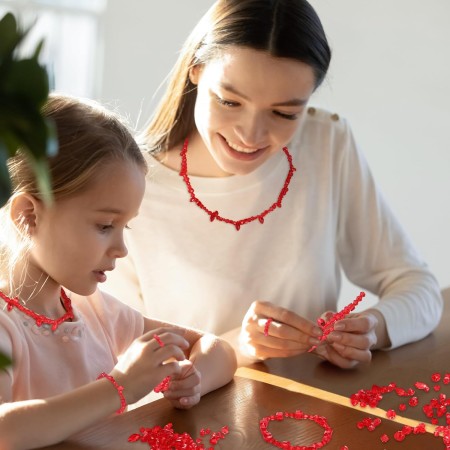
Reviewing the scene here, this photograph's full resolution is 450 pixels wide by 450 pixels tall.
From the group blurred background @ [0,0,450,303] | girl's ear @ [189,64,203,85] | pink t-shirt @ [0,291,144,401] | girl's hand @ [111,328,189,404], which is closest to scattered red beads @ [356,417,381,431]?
girl's hand @ [111,328,189,404]

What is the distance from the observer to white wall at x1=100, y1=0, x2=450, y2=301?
12.9ft

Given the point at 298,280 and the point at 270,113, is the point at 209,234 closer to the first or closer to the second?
the point at 298,280

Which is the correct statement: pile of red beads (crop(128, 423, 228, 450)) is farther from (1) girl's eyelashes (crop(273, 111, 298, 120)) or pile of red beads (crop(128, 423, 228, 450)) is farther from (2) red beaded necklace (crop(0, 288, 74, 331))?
(1) girl's eyelashes (crop(273, 111, 298, 120))

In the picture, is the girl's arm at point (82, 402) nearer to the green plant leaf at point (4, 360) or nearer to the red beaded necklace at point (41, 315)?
the red beaded necklace at point (41, 315)

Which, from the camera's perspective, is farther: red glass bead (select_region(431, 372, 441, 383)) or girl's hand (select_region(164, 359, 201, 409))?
red glass bead (select_region(431, 372, 441, 383))

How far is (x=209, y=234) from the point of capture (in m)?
2.00

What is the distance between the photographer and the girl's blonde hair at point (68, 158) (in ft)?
4.29

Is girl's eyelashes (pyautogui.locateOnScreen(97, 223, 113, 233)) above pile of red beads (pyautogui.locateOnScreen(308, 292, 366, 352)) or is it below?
above

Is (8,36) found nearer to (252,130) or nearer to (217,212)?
(252,130)

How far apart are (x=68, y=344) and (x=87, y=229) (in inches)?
8.1

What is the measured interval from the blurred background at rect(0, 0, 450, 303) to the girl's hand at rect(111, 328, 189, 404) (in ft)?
7.45

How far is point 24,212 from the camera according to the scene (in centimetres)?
132

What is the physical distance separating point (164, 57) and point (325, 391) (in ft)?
7.61

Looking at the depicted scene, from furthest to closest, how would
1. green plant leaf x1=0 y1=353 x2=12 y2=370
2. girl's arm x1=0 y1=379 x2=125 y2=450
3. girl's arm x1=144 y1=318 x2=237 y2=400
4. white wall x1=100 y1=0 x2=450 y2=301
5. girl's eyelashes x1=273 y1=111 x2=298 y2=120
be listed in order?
white wall x1=100 y1=0 x2=450 y2=301
girl's eyelashes x1=273 y1=111 x2=298 y2=120
girl's arm x1=144 y1=318 x2=237 y2=400
girl's arm x1=0 y1=379 x2=125 y2=450
green plant leaf x1=0 y1=353 x2=12 y2=370
